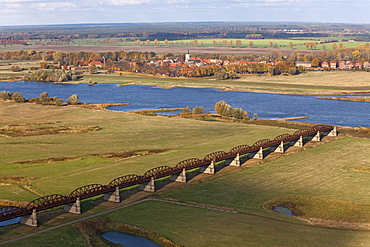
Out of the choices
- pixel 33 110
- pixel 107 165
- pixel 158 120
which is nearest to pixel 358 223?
pixel 107 165

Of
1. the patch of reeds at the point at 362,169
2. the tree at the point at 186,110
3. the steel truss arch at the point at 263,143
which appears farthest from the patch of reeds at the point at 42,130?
the patch of reeds at the point at 362,169

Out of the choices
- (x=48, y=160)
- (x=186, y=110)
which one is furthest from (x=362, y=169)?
(x=186, y=110)

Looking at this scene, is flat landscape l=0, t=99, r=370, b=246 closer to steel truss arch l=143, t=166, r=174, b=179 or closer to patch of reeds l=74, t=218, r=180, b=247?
patch of reeds l=74, t=218, r=180, b=247

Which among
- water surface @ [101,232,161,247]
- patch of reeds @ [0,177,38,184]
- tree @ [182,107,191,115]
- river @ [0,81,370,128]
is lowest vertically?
river @ [0,81,370,128]

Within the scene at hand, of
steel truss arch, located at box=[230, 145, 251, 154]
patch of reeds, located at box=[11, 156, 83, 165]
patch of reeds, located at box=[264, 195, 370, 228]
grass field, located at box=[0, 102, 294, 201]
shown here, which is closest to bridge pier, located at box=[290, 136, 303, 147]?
grass field, located at box=[0, 102, 294, 201]

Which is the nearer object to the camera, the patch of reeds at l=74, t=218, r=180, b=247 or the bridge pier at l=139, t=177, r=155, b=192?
the patch of reeds at l=74, t=218, r=180, b=247

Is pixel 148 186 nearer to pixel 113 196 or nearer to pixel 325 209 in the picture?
pixel 113 196

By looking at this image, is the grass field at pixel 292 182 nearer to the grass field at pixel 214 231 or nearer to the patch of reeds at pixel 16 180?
the grass field at pixel 214 231
